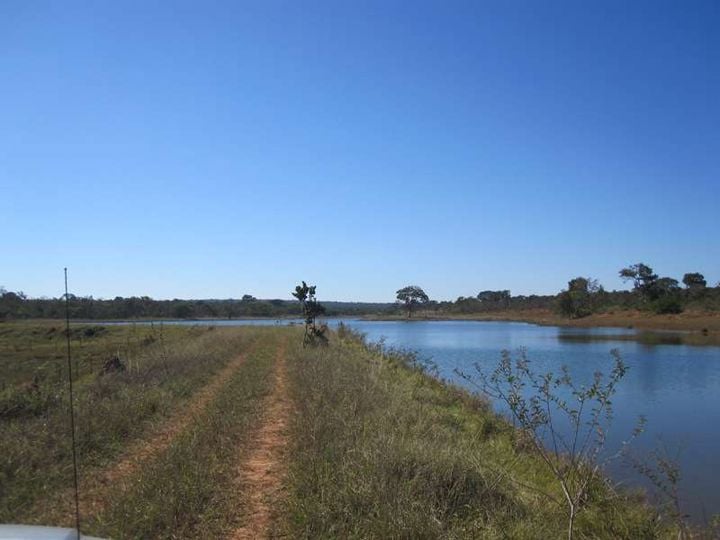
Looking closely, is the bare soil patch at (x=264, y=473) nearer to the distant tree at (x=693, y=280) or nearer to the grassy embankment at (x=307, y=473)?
the grassy embankment at (x=307, y=473)

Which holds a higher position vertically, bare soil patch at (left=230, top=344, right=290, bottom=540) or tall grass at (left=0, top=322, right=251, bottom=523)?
tall grass at (left=0, top=322, right=251, bottom=523)

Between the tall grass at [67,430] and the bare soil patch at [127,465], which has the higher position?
the tall grass at [67,430]

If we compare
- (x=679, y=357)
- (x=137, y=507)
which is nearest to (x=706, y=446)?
(x=137, y=507)

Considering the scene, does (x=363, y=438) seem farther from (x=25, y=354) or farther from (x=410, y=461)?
(x=25, y=354)

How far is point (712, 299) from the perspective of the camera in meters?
72.9

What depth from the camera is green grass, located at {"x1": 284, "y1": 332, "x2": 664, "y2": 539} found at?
5.39m

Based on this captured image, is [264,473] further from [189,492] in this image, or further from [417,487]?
[417,487]

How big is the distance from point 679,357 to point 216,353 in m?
25.1

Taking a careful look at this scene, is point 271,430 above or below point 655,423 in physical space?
above

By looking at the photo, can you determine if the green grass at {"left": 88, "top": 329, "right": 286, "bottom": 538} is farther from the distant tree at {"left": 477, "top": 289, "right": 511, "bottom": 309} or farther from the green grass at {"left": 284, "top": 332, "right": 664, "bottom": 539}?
the distant tree at {"left": 477, "top": 289, "right": 511, "bottom": 309}

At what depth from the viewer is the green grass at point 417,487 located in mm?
5391

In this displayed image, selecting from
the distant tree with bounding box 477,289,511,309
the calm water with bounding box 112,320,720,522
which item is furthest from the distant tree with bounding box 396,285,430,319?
the calm water with bounding box 112,320,720,522

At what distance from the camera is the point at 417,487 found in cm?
603

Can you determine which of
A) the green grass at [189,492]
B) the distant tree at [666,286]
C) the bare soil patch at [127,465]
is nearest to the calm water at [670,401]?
the green grass at [189,492]
